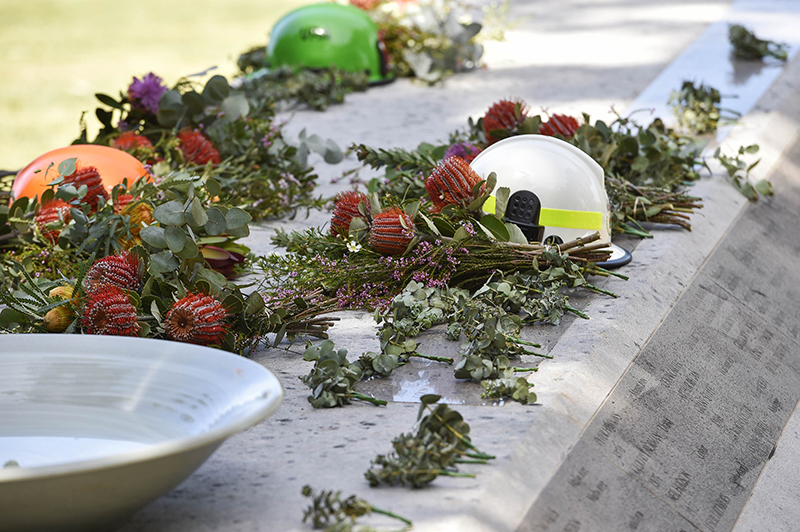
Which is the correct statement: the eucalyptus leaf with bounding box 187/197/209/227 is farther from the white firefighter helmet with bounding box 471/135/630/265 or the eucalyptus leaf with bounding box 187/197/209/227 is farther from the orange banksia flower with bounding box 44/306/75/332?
the white firefighter helmet with bounding box 471/135/630/265

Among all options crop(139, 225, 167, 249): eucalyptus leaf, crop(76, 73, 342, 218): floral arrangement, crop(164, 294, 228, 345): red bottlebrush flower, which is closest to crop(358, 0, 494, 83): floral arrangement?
crop(76, 73, 342, 218): floral arrangement

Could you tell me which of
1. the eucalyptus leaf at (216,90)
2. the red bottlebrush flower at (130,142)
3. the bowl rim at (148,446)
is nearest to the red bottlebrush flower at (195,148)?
the red bottlebrush flower at (130,142)

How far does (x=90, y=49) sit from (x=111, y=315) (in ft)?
28.2

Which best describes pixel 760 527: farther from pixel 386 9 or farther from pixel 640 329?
pixel 386 9

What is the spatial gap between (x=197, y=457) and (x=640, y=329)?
1.03 meters

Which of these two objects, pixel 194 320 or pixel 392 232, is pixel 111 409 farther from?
pixel 392 232

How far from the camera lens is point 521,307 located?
1792 millimetres

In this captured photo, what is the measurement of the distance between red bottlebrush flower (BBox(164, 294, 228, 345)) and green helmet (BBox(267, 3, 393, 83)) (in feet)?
9.15

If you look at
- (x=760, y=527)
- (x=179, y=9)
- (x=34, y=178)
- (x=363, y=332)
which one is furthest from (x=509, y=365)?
(x=179, y=9)

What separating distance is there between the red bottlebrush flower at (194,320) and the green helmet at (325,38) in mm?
2788

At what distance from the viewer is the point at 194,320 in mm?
1548

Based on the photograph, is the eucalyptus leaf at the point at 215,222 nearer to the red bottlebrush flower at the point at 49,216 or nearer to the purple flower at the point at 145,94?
the red bottlebrush flower at the point at 49,216

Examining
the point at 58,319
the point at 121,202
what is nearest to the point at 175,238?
the point at 58,319

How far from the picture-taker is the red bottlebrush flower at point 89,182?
6.64ft
